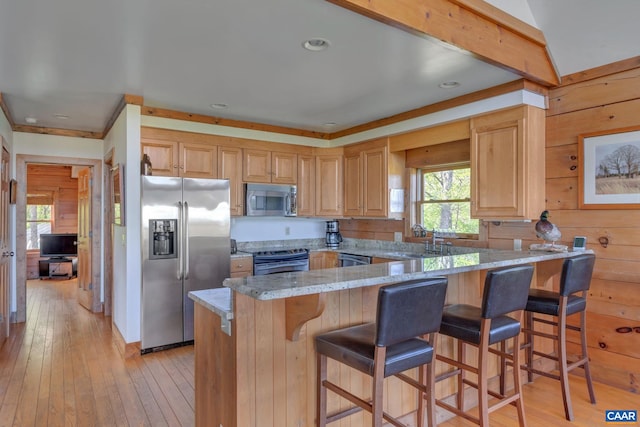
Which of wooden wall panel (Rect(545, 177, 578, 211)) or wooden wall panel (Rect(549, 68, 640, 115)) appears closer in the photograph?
wooden wall panel (Rect(549, 68, 640, 115))

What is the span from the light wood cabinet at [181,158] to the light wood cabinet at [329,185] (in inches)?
54.2

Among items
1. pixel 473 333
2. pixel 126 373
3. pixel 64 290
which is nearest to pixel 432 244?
pixel 473 333

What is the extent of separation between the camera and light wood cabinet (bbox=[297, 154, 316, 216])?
16.3 ft

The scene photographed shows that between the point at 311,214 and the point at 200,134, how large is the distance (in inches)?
66.1

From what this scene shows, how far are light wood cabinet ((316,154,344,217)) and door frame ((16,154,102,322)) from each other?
291 centimetres

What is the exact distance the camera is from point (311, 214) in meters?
5.04

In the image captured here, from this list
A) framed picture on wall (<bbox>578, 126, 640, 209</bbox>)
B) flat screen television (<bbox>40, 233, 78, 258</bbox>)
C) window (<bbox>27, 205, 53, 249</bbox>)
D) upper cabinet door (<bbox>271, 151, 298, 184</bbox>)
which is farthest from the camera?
window (<bbox>27, 205, 53, 249</bbox>)

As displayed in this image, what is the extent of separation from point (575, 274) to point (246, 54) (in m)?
2.56

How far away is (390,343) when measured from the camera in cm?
153

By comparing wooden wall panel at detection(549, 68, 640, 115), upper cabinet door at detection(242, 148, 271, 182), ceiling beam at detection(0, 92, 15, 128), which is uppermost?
ceiling beam at detection(0, 92, 15, 128)

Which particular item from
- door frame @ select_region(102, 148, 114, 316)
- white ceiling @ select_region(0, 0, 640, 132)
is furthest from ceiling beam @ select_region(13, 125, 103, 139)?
white ceiling @ select_region(0, 0, 640, 132)

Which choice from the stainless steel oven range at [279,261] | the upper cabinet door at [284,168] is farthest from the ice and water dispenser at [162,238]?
the upper cabinet door at [284,168]

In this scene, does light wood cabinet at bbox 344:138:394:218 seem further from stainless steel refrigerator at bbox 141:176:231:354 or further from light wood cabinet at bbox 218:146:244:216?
stainless steel refrigerator at bbox 141:176:231:354

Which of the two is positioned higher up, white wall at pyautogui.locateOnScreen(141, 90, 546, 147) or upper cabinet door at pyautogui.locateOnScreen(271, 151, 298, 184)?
white wall at pyautogui.locateOnScreen(141, 90, 546, 147)
